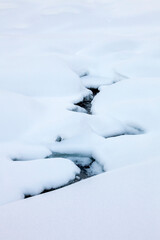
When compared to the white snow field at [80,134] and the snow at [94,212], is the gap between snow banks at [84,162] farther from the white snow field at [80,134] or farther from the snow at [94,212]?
the snow at [94,212]

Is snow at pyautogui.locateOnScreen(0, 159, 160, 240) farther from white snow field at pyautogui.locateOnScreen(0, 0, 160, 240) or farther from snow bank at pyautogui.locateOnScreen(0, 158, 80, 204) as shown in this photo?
snow bank at pyautogui.locateOnScreen(0, 158, 80, 204)

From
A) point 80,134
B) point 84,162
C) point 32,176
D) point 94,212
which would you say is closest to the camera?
point 94,212

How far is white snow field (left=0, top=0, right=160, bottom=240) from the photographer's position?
0.85 meters

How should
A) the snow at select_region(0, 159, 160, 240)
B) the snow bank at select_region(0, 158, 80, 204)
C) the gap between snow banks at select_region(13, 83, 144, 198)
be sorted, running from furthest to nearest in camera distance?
the gap between snow banks at select_region(13, 83, 144, 198)
the snow bank at select_region(0, 158, 80, 204)
the snow at select_region(0, 159, 160, 240)

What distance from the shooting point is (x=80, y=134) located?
4.75 feet

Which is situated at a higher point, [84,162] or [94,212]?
[94,212]

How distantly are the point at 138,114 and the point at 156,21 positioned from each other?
219cm

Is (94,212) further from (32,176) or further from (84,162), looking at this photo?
(84,162)

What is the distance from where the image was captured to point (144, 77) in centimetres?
215

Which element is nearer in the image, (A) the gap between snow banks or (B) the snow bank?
(B) the snow bank

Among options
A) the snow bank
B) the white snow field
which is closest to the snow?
the white snow field

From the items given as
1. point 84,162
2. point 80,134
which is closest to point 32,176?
point 84,162

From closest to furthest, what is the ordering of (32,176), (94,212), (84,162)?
(94,212)
(32,176)
(84,162)

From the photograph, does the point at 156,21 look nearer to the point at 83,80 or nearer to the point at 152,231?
the point at 83,80
